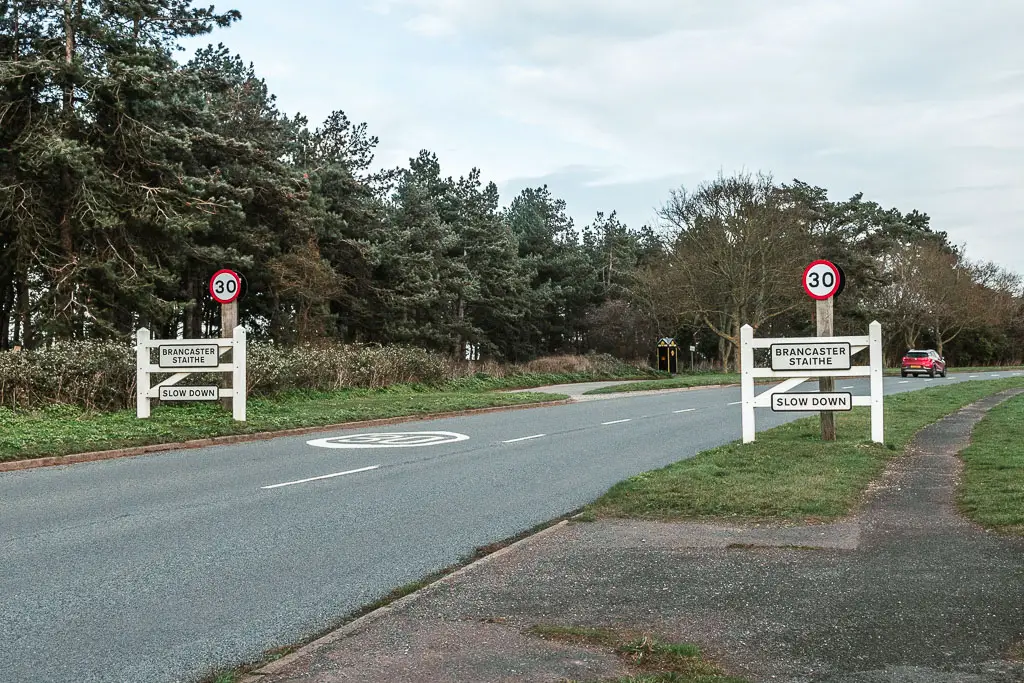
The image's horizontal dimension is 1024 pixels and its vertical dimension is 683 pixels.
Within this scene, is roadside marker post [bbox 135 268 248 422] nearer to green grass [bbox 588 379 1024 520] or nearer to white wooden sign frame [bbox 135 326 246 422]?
white wooden sign frame [bbox 135 326 246 422]

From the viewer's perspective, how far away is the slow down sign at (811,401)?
513 inches

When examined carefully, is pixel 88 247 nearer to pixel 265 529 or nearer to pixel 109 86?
pixel 109 86

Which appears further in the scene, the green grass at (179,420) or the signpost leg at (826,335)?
the green grass at (179,420)

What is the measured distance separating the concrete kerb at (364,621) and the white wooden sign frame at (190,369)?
12064 millimetres

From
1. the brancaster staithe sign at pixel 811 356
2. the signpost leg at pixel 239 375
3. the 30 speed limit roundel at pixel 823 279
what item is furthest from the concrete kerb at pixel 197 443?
the 30 speed limit roundel at pixel 823 279

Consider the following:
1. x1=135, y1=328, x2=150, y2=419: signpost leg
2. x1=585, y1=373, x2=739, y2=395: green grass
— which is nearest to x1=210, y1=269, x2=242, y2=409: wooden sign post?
x1=135, y1=328, x2=150, y2=419: signpost leg

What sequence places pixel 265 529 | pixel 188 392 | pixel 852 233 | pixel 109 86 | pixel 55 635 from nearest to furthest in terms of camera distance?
pixel 55 635 < pixel 265 529 < pixel 188 392 < pixel 109 86 < pixel 852 233

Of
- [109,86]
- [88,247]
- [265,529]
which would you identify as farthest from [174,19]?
[265,529]

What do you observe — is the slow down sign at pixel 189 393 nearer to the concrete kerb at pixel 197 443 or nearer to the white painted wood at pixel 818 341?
the concrete kerb at pixel 197 443

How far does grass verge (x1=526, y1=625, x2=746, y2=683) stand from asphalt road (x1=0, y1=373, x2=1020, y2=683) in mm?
1459

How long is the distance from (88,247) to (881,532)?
88.1 ft

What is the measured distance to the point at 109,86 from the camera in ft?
88.4

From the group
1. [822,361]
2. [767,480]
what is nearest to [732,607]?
[767,480]

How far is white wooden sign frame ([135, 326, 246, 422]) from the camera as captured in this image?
1778 centimetres
